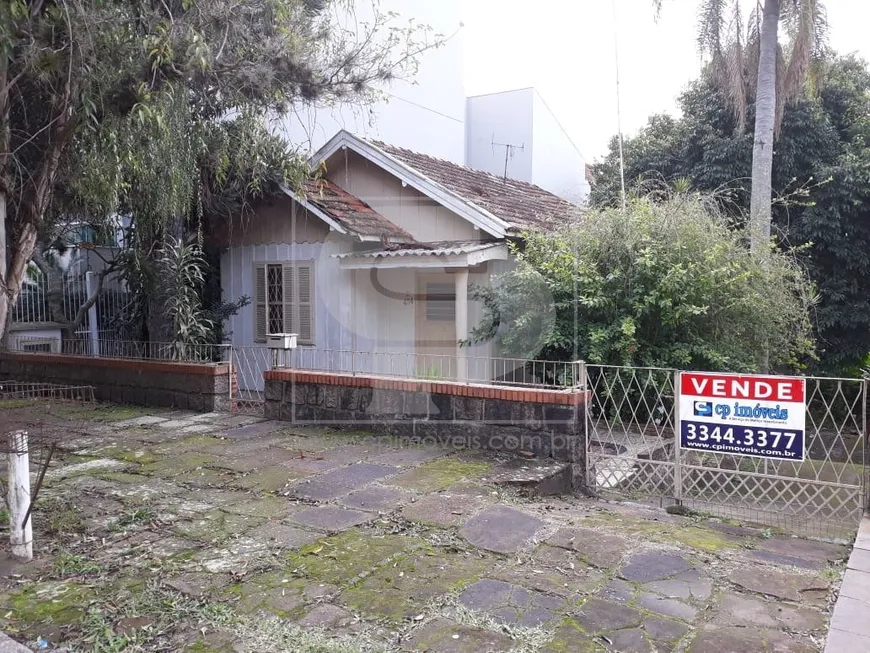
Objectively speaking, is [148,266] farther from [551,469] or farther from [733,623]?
[733,623]

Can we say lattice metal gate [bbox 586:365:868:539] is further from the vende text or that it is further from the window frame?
the window frame

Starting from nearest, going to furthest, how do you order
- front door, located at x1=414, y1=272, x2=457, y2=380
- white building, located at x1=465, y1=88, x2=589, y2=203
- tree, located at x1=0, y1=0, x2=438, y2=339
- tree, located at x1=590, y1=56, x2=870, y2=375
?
1. tree, located at x1=0, y1=0, x2=438, y2=339
2. front door, located at x1=414, y1=272, x2=457, y2=380
3. tree, located at x1=590, y1=56, x2=870, y2=375
4. white building, located at x1=465, y1=88, x2=589, y2=203

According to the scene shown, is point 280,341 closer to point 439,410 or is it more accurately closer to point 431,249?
point 439,410

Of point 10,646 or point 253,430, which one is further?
point 253,430

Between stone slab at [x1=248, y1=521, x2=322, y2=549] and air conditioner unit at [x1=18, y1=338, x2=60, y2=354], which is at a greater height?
air conditioner unit at [x1=18, y1=338, x2=60, y2=354]

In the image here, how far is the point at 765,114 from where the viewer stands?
11.1m

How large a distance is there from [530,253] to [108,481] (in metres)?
5.76

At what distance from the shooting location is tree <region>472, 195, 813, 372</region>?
7.76m

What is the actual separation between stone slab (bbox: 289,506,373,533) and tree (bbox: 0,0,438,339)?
267cm

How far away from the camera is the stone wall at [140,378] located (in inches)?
345

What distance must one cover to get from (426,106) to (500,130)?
3.39 m

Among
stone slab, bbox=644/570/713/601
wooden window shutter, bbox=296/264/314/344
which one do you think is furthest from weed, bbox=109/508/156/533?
wooden window shutter, bbox=296/264/314/344

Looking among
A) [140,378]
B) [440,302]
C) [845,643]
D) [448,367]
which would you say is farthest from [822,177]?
[140,378]

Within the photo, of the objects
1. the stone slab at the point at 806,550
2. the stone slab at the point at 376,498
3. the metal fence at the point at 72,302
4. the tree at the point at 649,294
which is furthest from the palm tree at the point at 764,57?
the metal fence at the point at 72,302
